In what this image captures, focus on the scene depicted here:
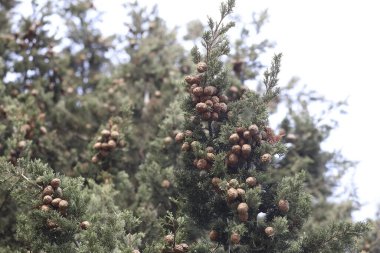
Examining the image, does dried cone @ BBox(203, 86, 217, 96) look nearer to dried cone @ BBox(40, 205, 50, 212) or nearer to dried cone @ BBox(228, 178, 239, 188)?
dried cone @ BBox(228, 178, 239, 188)

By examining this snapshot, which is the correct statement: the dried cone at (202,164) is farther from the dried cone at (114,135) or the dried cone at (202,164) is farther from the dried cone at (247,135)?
the dried cone at (114,135)

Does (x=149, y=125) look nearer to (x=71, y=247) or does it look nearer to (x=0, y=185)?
(x=0, y=185)

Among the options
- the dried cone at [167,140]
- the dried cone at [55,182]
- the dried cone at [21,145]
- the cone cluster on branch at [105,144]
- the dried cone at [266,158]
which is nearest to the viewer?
the dried cone at [55,182]

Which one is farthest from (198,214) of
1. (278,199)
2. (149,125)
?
(149,125)

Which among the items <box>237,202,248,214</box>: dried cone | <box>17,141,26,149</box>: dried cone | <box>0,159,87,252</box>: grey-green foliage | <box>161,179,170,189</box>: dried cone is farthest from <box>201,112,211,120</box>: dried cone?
<box>17,141,26,149</box>: dried cone

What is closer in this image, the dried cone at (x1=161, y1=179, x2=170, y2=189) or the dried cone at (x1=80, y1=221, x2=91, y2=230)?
the dried cone at (x1=80, y1=221, x2=91, y2=230)

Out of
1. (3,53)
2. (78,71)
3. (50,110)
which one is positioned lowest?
(50,110)

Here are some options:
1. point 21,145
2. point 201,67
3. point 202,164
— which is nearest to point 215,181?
point 202,164

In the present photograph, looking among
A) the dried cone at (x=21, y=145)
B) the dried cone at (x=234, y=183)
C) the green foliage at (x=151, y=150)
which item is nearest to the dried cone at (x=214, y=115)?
the green foliage at (x=151, y=150)
